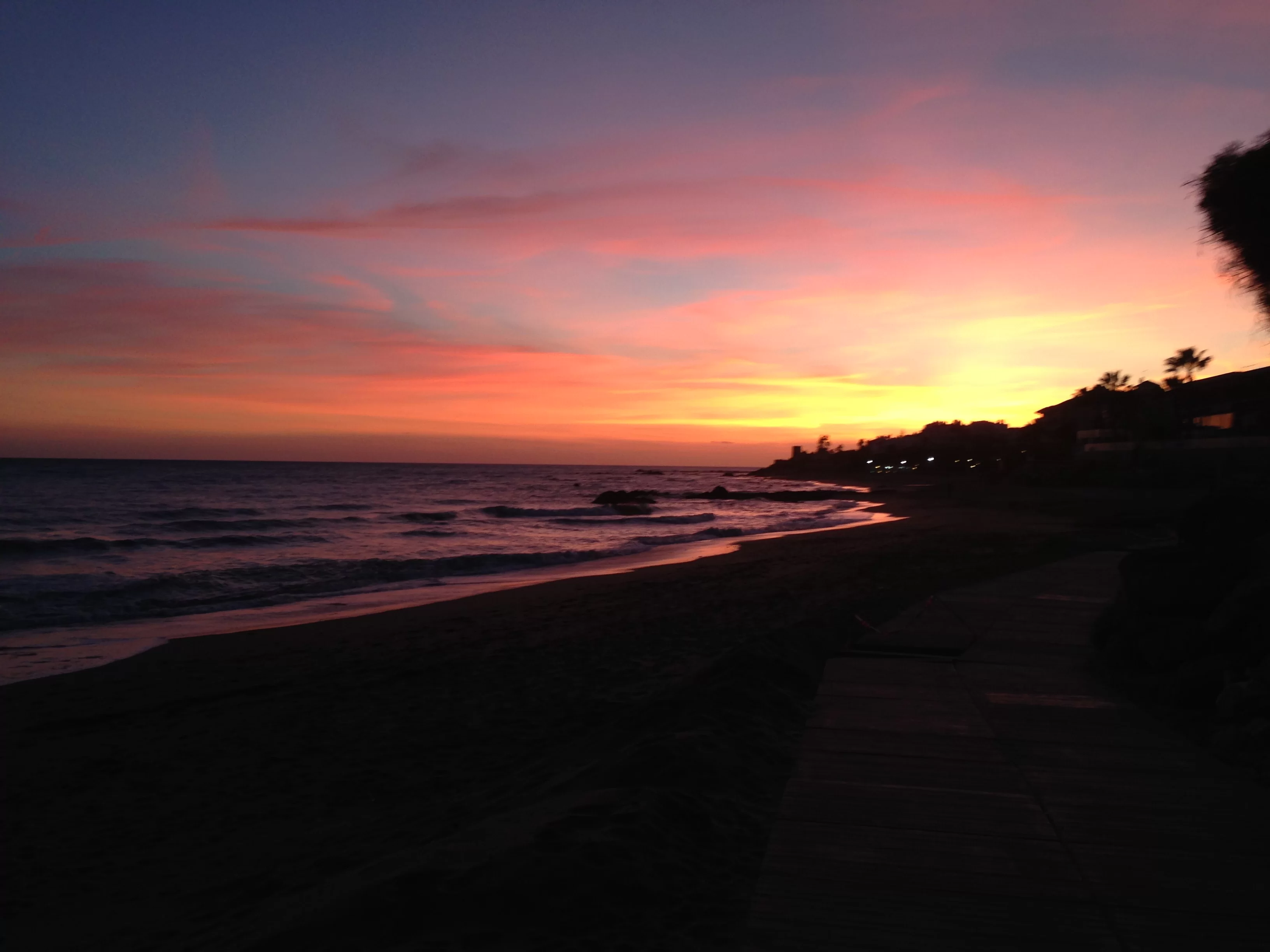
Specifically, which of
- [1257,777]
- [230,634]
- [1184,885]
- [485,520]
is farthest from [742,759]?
[485,520]

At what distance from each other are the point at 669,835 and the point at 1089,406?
75.6 meters

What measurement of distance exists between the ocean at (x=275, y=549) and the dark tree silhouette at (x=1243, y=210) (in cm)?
1329

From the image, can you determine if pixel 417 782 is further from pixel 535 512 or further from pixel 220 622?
pixel 535 512

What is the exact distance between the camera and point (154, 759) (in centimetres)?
670

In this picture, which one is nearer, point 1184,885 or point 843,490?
point 1184,885

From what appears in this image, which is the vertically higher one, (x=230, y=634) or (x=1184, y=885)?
(x=1184, y=885)

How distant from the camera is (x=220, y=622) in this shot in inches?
534

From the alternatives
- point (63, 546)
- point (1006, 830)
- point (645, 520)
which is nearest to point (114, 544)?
point (63, 546)

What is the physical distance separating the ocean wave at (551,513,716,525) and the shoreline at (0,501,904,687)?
16526 mm

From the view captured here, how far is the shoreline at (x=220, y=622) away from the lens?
34.8ft

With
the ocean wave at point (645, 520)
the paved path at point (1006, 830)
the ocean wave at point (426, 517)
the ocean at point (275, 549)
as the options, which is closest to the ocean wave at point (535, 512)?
the ocean at point (275, 549)

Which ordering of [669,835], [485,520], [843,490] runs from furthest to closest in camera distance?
[843,490] → [485,520] → [669,835]

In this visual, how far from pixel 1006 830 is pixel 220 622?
13031 mm

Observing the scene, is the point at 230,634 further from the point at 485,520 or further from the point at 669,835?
the point at 485,520
